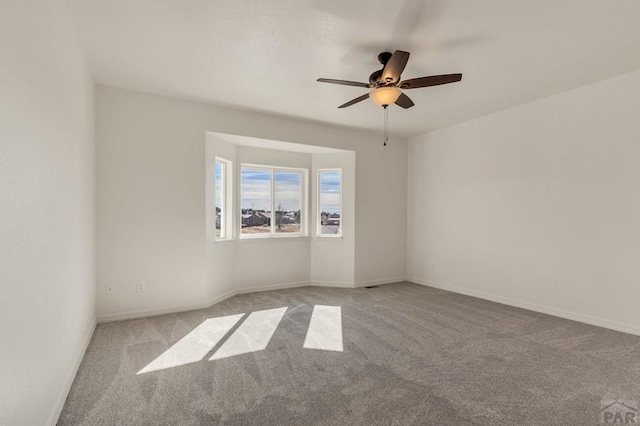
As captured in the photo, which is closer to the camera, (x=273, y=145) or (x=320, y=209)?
(x=273, y=145)

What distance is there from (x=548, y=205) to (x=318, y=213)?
140 inches

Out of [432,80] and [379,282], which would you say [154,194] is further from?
[379,282]

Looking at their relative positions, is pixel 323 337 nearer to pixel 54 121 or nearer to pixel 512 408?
pixel 512 408

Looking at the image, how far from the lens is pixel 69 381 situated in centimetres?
228

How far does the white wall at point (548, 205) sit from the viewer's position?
3.46 meters

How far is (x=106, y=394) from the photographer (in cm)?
221

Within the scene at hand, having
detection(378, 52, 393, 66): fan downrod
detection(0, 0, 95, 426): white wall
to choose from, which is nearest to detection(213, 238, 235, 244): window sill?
detection(0, 0, 95, 426): white wall

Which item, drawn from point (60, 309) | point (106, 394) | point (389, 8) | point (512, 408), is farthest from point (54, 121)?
point (512, 408)

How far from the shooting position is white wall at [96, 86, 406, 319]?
368 centimetres

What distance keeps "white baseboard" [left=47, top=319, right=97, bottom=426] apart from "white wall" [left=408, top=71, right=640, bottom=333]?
5124 mm

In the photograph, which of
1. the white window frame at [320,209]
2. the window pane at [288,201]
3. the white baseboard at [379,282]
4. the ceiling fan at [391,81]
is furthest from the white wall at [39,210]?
the white baseboard at [379,282]

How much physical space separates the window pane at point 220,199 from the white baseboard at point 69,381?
82.5 inches

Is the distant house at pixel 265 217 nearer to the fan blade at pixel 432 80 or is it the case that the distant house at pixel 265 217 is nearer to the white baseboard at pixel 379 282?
the white baseboard at pixel 379 282

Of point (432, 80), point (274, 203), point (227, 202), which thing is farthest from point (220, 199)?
point (432, 80)
